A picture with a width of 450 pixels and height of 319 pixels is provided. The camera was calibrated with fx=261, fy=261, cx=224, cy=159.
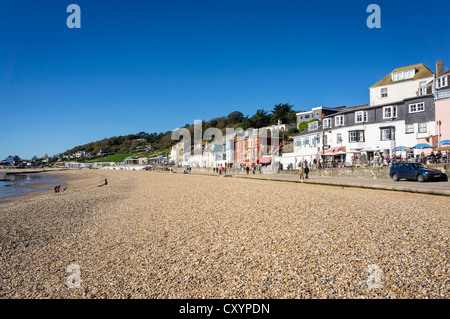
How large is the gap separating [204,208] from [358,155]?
30.3 m

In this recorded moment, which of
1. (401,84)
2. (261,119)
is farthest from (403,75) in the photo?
(261,119)

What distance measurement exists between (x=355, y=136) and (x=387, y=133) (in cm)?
419

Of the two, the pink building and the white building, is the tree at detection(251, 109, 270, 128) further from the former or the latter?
the pink building

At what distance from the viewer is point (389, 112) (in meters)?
34.6

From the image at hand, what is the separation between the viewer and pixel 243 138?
2613 inches

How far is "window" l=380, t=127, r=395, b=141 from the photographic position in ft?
111

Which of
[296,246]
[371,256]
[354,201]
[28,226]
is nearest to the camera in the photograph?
[371,256]

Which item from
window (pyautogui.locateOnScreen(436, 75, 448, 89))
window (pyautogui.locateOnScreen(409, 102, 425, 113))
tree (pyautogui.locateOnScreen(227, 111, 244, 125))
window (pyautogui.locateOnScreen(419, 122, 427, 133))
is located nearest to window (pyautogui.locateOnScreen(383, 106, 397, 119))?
window (pyautogui.locateOnScreen(409, 102, 425, 113))

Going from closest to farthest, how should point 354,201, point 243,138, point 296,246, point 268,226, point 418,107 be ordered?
point 296,246
point 268,226
point 354,201
point 418,107
point 243,138

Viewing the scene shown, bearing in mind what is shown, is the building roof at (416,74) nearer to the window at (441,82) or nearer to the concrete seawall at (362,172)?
the window at (441,82)
